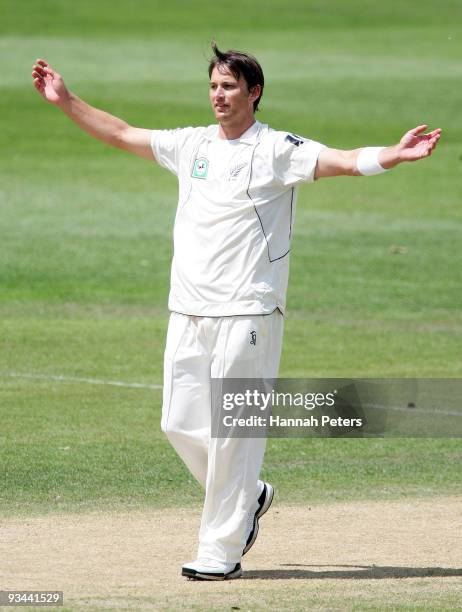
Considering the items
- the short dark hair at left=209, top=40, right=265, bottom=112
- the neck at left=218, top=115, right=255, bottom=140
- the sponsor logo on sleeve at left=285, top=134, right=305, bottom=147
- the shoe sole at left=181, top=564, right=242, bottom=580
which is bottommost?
the shoe sole at left=181, top=564, right=242, bottom=580

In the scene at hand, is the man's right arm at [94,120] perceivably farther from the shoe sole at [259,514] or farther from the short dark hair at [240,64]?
the shoe sole at [259,514]

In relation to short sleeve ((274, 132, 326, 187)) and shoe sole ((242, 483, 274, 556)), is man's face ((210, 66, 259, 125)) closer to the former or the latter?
short sleeve ((274, 132, 326, 187))

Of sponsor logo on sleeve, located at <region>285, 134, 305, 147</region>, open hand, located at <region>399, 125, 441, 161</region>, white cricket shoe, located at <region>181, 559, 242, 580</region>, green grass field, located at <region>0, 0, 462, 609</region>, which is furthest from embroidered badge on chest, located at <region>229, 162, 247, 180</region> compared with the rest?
green grass field, located at <region>0, 0, 462, 609</region>

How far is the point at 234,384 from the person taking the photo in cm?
768

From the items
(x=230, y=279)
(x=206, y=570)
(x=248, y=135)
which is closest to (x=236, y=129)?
(x=248, y=135)

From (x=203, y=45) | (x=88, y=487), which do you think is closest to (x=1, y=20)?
(x=203, y=45)

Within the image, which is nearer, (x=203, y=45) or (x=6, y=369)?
(x=6, y=369)

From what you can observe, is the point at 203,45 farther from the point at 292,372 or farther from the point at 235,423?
the point at 235,423

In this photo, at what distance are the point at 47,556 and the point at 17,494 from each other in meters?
1.71

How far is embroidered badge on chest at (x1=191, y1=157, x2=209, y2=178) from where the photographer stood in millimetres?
7824

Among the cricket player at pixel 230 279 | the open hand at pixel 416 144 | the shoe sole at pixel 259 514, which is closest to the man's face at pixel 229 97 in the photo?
the cricket player at pixel 230 279

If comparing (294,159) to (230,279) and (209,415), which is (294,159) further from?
(209,415)

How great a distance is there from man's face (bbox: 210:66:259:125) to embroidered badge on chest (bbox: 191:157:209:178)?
8.7 inches

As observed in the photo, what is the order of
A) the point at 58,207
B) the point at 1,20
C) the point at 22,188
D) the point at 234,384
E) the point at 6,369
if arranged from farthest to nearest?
1. the point at 1,20
2. the point at 22,188
3. the point at 58,207
4. the point at 6,369
5. the point at 234,384
